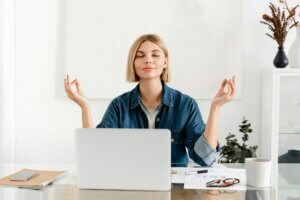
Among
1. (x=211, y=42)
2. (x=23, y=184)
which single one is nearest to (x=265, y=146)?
(x=211, y=42)

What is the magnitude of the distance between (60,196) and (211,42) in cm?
282

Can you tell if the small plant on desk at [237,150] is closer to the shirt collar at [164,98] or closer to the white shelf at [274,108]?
the white shelf at [274,108]

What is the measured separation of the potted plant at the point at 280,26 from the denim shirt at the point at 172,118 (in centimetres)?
162

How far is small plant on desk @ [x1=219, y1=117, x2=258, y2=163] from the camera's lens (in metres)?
3.74

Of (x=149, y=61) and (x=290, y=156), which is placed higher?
(x=149, y=61)

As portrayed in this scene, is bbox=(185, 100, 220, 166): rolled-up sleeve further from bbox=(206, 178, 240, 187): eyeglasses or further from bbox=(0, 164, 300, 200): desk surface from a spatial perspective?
bbox=(0, 164, 300, 200): desk surface

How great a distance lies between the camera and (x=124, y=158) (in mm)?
1510

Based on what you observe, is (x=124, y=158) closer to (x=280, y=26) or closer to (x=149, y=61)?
(x=149, y=61)

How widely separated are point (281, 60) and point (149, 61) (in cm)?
177

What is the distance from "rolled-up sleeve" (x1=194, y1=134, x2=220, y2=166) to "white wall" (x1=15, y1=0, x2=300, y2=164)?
2.03m

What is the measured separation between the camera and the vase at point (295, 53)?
369cm

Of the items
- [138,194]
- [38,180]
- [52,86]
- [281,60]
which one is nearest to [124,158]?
[138,194]

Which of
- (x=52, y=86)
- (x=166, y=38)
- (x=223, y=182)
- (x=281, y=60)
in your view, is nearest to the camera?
(x=223, y=182)

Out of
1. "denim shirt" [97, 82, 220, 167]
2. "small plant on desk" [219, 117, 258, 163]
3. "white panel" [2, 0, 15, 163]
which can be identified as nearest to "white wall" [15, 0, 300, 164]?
"white panel" [2, 0, 15, 163]
